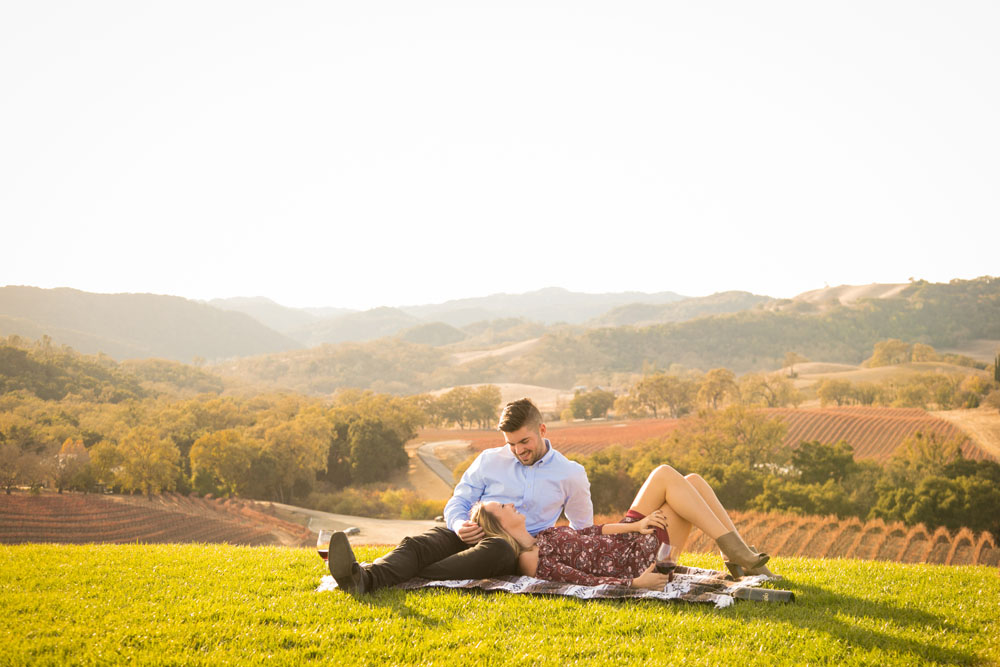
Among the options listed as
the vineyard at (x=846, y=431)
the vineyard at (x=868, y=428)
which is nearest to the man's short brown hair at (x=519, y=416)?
the vineyard at (x=846, y=431)

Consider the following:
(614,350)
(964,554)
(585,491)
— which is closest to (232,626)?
(585,491)

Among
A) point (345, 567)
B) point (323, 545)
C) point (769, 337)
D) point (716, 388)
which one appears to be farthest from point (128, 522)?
point (769, 337)

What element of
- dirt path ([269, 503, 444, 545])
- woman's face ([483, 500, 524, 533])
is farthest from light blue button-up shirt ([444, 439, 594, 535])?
dirt path ([269, 503, 444, 545])

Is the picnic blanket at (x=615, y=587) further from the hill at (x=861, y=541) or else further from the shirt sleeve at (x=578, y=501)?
the hill at (x=861, y=541)

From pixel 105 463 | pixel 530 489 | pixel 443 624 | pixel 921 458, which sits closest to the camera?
pixel 443 624

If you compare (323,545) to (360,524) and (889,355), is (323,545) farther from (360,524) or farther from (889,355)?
(889,355)

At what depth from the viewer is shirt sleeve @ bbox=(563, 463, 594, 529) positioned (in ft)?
18.1

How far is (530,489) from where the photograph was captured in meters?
5.47

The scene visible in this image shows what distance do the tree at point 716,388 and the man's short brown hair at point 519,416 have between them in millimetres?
66100

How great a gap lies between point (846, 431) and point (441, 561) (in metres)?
51.4

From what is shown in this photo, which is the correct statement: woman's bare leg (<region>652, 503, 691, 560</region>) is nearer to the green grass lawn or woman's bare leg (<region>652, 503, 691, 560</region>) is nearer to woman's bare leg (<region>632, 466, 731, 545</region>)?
woman's bare leg (<region>632, 466, 731, 545</region>)

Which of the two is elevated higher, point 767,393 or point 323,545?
point 323,545

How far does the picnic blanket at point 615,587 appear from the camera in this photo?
15.8 feet

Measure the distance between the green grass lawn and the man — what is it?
194 millimetres
